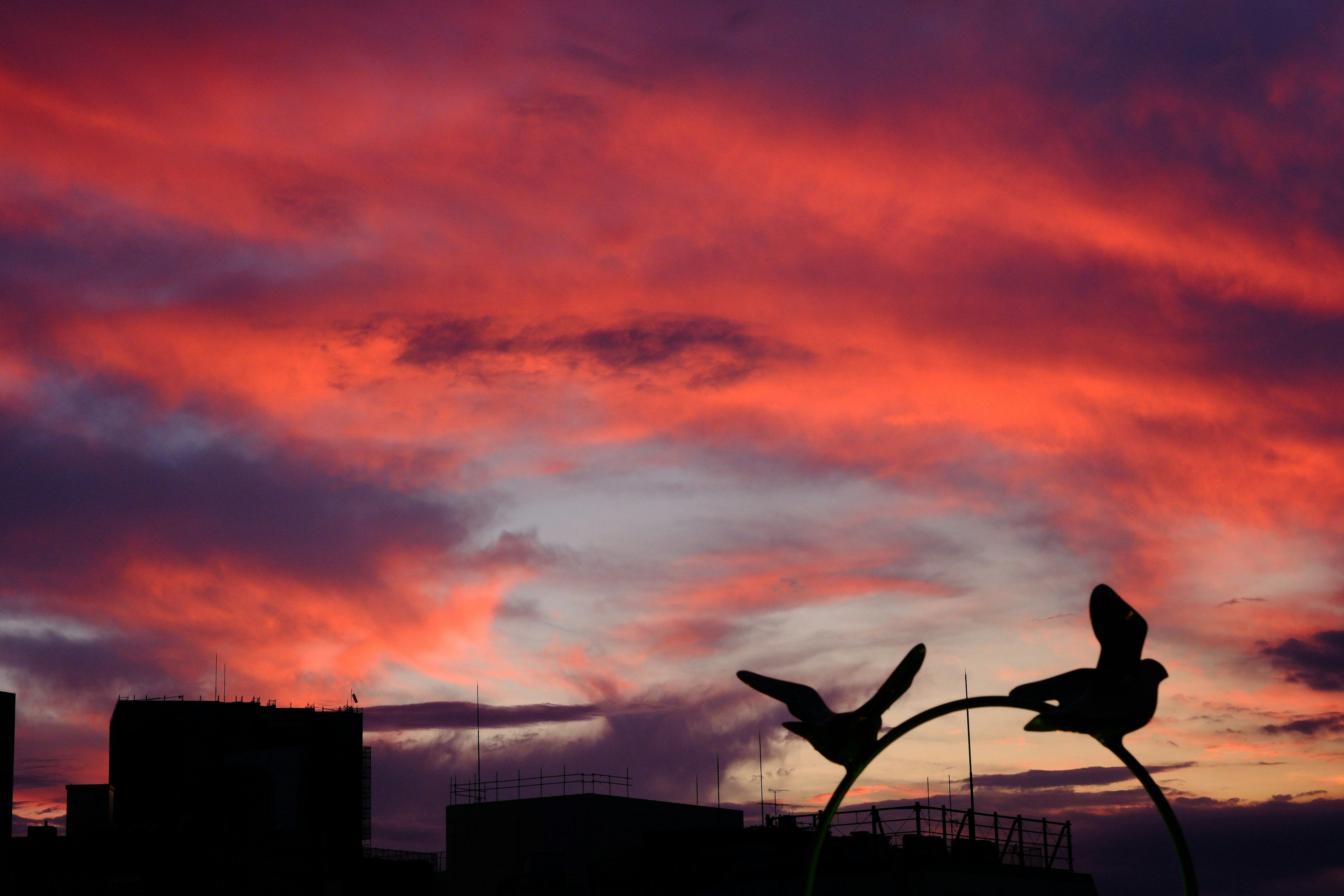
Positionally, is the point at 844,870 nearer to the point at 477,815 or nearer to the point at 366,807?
the point at 477,815

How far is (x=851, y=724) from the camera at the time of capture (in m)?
22.5

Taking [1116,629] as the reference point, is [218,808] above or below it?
below

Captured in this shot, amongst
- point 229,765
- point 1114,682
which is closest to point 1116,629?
point 1114,682

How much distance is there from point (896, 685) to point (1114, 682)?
11.0ft

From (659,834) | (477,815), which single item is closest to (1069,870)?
(659,834)

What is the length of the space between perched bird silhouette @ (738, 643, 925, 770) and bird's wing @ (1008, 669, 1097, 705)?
5.38ft

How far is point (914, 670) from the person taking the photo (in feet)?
72.1

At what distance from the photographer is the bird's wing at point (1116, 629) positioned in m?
20.8

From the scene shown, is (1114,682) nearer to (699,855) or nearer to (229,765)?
(699,855)

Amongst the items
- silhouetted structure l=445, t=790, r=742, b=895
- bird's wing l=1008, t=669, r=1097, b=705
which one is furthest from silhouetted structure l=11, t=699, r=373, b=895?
bird's wing l=1008, t=669, r=1097, b=705

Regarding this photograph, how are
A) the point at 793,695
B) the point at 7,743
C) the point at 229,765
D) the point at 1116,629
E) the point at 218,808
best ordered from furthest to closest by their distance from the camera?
the point at 218,808, the point at 229,765, the point at 7,743, the point at 793,695, the point at 1116,629

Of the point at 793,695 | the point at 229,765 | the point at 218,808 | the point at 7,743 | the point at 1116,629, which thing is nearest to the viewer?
the point at 1116,629

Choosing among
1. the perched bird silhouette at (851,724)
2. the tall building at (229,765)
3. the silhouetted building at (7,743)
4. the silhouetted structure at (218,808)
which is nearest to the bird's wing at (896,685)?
the perched bird silhouette at (851,724)

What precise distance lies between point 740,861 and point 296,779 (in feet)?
111
